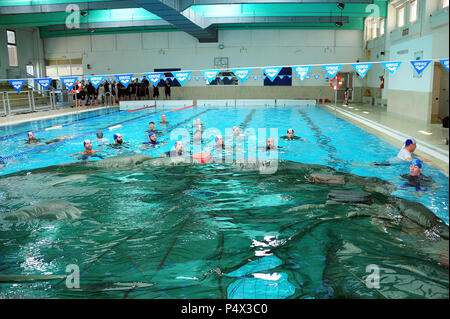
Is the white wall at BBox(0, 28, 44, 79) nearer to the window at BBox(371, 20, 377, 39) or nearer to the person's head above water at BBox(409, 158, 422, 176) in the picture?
the window at BBox(371, 20, 377, 39)

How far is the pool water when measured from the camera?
10.7 feet

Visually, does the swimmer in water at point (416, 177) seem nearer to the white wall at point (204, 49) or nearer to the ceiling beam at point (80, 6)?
the ceiling beam at point (80, 6)

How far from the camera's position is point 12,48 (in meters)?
24.2

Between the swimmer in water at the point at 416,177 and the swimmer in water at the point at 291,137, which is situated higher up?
the swimmer in water at the point at 291,137

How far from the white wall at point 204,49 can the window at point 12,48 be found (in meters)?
2.55

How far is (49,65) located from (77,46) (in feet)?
8.39

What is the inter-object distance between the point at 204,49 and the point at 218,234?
2245 cm

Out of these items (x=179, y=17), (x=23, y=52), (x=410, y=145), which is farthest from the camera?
(x=23, y=52)

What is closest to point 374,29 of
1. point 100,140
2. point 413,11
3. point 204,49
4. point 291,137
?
point 413,11

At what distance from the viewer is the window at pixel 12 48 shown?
23797mm

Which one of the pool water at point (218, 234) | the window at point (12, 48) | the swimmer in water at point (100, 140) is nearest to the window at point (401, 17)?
the pool water at point (218, 234)

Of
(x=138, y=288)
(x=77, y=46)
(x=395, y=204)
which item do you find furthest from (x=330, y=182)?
(x=77, y=46)

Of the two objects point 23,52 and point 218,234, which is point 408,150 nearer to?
point 218,234

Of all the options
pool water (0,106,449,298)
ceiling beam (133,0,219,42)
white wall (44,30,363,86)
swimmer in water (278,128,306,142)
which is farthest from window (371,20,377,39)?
pool water (0,106,449,298)
